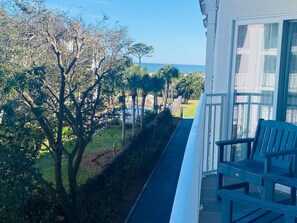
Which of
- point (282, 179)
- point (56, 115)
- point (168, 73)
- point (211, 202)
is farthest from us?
point (168, 73)

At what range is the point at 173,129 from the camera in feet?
72.9

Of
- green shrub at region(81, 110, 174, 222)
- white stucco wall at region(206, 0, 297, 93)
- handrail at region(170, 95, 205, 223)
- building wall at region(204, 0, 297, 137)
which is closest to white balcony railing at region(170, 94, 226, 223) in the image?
handrail at region(170, 95, 205, 223)

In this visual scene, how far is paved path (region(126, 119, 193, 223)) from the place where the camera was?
1043 cm

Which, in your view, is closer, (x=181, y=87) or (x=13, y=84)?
(x=13, y=84)

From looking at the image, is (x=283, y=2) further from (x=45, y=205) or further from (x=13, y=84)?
(x=45, y=205)

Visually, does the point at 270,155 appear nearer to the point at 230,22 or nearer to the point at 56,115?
the point at 230,22

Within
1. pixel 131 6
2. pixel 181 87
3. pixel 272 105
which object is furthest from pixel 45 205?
pixel 131 6

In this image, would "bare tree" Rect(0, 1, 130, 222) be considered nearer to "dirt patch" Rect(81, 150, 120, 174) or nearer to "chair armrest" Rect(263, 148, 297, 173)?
"dirt patch" Rect(81, 150, 120, 174)

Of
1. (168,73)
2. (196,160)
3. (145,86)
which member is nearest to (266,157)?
(196,160)

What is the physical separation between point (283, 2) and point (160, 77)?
2174cm

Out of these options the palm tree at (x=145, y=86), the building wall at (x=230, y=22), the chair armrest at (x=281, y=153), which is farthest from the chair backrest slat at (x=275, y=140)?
the palm tree at (x=145, y=86)

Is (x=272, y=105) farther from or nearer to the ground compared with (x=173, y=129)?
farther from the ground

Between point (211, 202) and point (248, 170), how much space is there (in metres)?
0.76

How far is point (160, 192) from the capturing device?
12375 mm
